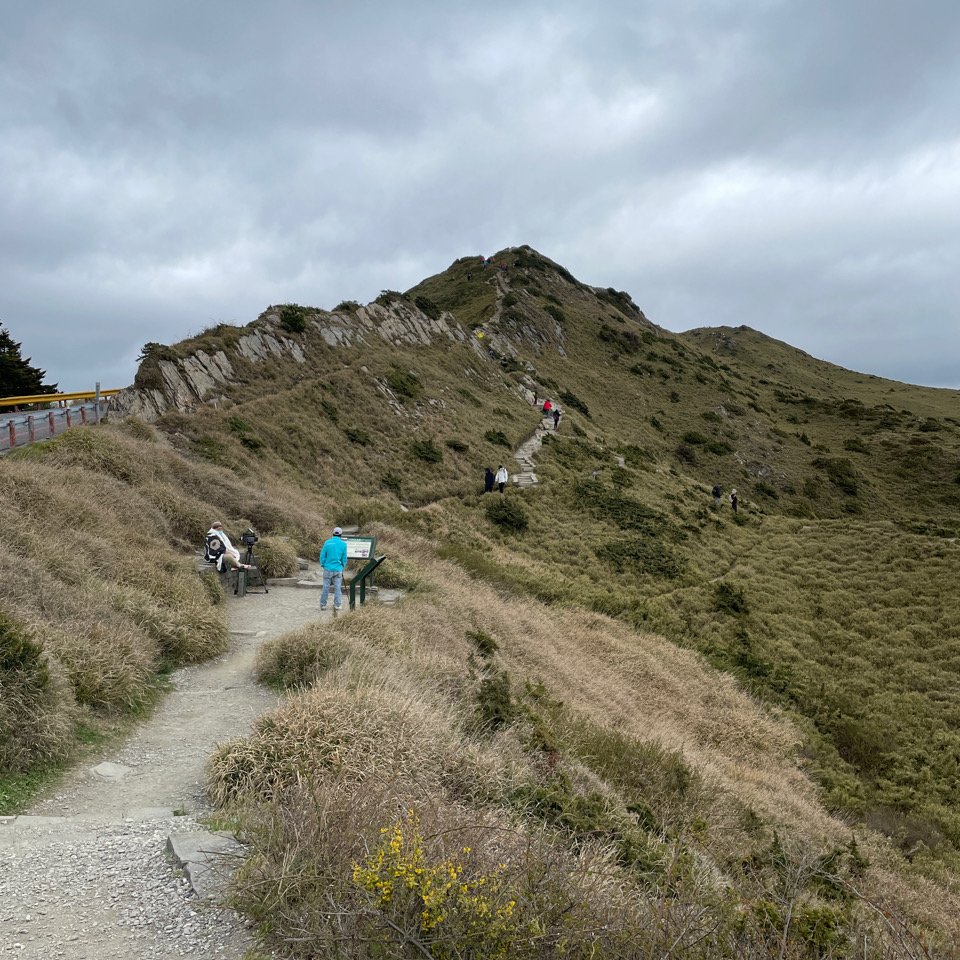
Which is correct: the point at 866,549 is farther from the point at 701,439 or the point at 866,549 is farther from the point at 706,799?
the point at 701,439

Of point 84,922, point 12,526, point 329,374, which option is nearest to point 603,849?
point 84,922

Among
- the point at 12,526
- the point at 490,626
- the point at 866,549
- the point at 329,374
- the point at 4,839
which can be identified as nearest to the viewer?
the point at 4,839

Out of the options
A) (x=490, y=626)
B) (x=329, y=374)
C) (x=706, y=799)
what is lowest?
(x=706, y=799)

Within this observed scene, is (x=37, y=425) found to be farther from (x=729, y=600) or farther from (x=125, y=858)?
(x=729, y=600)

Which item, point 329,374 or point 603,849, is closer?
point 603,849

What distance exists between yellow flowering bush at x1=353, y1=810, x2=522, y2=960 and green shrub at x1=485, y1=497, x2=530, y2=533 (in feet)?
79.0

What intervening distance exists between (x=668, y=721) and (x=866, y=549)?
20122mm

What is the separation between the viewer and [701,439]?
57250mm

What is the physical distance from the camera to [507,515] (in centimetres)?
2880

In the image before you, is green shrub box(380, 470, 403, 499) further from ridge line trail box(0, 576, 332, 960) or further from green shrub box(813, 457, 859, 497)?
green shrub box(813, 457, 859, 497)

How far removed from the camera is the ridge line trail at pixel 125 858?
13.6 ft

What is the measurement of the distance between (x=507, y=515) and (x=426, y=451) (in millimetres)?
6543

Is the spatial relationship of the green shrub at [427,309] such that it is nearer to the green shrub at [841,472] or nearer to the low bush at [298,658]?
the green shrub at [841,472]

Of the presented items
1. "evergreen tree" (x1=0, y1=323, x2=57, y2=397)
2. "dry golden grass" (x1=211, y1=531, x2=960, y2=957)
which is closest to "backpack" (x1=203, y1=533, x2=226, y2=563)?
"dry golden grass" (x1=211, y1=531, x2=960, y2=957)
